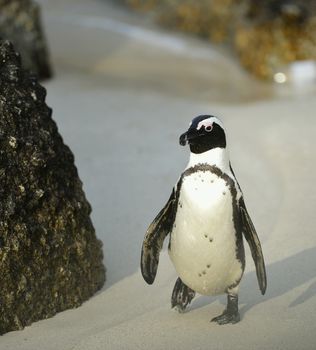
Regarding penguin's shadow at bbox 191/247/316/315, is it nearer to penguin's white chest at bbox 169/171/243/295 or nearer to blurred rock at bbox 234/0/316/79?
penguin's white chest at bbox 169/171/243/295

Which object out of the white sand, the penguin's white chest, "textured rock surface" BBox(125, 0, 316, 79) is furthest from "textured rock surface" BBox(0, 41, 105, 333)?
"textured rock surface" BBox(125, 0, 316, 79)

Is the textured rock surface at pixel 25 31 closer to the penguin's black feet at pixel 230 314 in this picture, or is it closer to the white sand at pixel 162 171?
the white sand at pixel 162 171

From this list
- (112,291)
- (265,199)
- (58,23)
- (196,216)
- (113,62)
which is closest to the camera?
(196,216)

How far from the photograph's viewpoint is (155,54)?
31.6ft

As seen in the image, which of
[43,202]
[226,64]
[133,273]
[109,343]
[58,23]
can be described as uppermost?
[58,23]

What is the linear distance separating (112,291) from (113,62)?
18.0ft

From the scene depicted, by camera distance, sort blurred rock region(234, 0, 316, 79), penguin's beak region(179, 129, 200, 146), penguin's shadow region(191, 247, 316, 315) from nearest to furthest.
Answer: penguin's beak region(179, 129, 200, 146), penguin's shadow region(191, 247, 316, 315), blurred rock region(234, 0, 316, 79)

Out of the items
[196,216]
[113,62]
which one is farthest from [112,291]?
[113,62]

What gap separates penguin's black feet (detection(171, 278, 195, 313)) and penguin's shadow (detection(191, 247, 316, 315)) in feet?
0.43

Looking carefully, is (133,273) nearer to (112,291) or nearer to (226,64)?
(112,291)

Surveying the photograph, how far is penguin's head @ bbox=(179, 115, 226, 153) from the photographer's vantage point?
3350 mm

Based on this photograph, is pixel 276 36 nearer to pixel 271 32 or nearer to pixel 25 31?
pixel 271 32

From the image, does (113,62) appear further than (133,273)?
Yes

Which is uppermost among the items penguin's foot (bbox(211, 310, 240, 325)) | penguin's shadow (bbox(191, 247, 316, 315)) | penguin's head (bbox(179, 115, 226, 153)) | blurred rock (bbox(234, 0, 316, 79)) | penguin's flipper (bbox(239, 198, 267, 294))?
blurred rock (bbox(234, 0, 316, 79))
